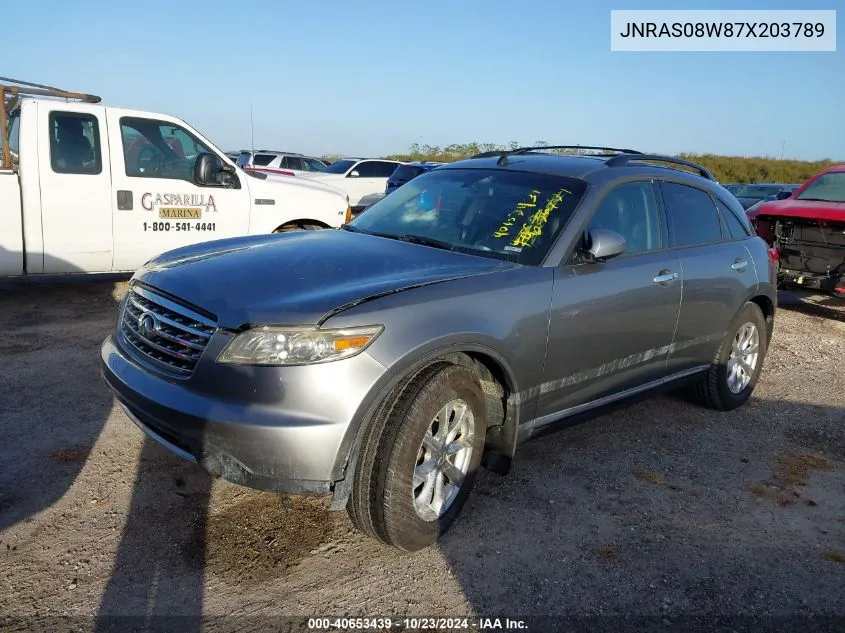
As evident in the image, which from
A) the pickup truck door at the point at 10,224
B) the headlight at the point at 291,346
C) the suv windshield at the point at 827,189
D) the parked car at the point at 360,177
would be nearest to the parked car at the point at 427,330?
the headlight at the point at 291,346

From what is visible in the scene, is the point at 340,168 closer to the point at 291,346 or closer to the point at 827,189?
the point at 827,189

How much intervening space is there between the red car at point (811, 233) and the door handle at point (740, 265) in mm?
3627

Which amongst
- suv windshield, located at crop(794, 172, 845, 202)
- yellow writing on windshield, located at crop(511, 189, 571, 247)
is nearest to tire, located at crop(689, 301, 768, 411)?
yellow writing on windshield, located at crop(511, 189, 571, 247)

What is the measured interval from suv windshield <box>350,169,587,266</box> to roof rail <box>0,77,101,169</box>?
4.21 m

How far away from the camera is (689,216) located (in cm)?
457

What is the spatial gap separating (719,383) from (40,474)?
14.5 ft

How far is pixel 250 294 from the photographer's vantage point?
9.32ft

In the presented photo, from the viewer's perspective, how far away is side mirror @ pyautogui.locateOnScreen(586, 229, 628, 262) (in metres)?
3.52

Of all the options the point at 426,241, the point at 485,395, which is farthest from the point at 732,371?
the point at 426,241

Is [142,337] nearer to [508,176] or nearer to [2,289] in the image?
[508,176]

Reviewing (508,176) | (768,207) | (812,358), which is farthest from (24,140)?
(768,207)

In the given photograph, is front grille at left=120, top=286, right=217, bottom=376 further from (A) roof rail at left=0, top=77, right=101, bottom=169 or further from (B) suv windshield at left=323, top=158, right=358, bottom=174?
(B) suv windshield at left=323, top=158, right=358, bottom=174

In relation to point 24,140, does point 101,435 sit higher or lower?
lower

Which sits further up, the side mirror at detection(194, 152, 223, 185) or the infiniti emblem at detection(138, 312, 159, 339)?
the side mirror at detection(194, 152, 223, 185)
